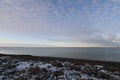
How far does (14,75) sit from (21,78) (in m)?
1.22

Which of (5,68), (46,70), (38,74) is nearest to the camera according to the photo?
(38,74)

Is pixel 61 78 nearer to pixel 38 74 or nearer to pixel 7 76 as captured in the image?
pixel 38 74

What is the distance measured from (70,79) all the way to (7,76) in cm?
473

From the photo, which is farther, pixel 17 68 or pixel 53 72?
pixel 17 68

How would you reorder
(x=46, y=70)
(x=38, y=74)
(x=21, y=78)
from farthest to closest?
1. (x=46, y=70)
2. (x=38, y=74)
3. (x=21, y=78)

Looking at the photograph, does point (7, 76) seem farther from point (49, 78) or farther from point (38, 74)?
point (49, 78)

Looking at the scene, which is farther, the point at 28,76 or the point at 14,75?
the point at 14,75

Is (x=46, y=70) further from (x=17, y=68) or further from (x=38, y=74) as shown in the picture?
(x=17, y=68)

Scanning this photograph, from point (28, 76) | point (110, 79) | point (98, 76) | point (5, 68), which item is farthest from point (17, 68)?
point (110, 79)

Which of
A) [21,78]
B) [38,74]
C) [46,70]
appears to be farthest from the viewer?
[46,70]

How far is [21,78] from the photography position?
28.1 feet

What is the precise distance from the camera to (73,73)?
384 inches

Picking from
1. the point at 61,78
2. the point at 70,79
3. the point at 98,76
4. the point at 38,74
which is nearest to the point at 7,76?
the point at 38,74

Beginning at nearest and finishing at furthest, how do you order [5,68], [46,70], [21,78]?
[21,78]
[46,70]
[5,68]
